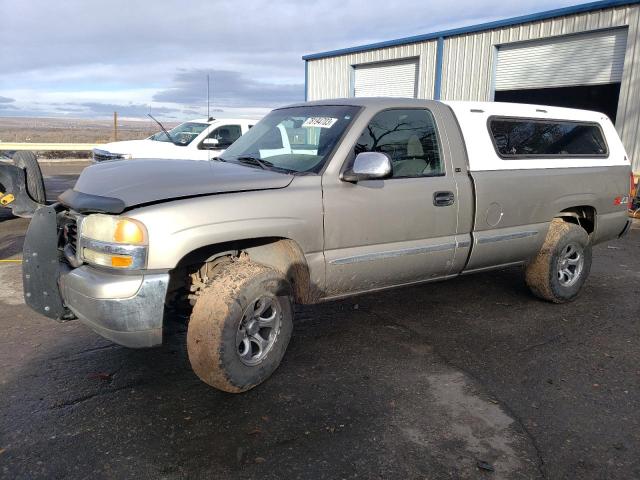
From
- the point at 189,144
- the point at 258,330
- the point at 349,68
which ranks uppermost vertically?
the point at 349,68

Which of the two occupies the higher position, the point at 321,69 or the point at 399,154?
the point at 321,69

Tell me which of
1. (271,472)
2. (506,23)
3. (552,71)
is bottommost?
(271,472)

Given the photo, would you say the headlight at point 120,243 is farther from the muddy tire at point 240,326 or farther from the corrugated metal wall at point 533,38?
the corrugated metal wall at point 533,38

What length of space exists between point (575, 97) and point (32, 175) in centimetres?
1950

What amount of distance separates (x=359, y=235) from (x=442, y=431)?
1.41 metres

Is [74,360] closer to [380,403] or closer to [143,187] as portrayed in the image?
[143,187]

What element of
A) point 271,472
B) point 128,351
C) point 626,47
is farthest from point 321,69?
point 271,472

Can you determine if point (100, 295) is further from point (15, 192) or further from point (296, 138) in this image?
point (15, 192)

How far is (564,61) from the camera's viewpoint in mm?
13102

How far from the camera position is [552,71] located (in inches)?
531

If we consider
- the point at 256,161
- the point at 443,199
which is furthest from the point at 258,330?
the point at 443,199

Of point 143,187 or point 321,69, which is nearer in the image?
point 143,187

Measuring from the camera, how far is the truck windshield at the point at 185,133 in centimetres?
1065

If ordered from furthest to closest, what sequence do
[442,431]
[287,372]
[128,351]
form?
[128,351]
[287,372]
[442,431]
